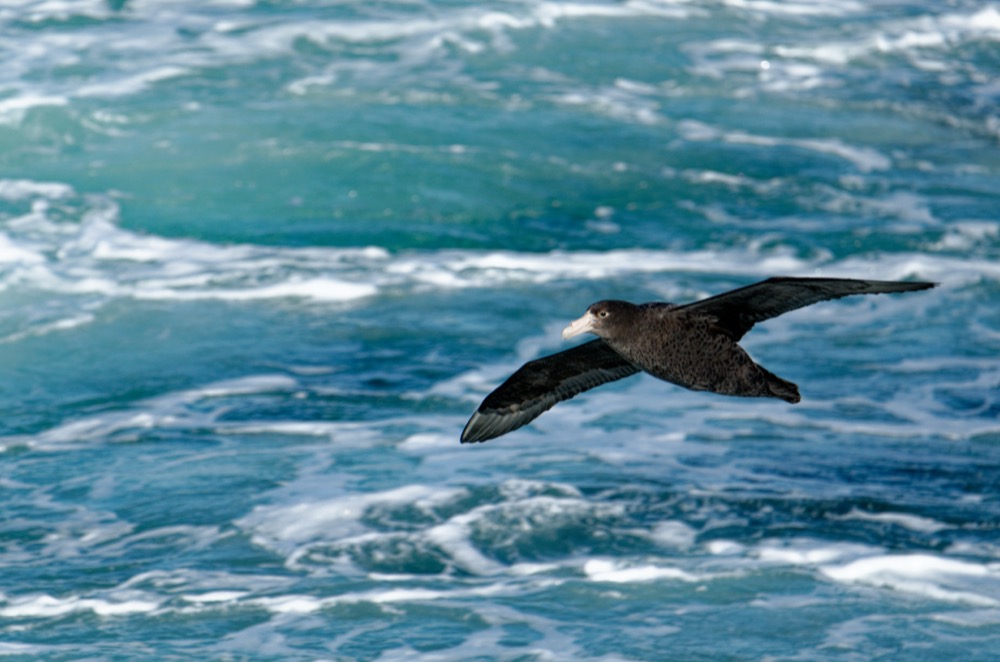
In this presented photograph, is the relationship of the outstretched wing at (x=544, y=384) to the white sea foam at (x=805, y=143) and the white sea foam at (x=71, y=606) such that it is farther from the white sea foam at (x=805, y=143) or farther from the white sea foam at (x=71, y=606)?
the white sea foam at (x=805, y=143)

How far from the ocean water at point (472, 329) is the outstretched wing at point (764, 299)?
2351 mm

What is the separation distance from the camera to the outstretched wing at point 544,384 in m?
7.76

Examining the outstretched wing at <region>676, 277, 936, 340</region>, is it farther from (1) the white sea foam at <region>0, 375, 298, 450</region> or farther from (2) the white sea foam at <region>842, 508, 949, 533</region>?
(1) the white sea foam at <region>0, 375, 298, 450</region>

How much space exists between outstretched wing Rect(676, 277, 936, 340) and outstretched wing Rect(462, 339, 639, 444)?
793mm

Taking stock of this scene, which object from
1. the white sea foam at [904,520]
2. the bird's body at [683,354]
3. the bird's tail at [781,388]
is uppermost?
the bird's body at [683,354]

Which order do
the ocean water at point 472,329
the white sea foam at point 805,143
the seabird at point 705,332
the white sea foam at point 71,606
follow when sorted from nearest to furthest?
1. the seabird at point 705,332
2. the white sea foam at point 71,606
3. the ocean water at point 472,329
4. the white sea foam at point 805,143

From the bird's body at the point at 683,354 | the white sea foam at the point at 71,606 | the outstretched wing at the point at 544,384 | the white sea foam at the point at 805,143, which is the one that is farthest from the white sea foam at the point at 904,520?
the white sea foam at the point at 805,143

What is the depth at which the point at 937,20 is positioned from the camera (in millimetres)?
26797

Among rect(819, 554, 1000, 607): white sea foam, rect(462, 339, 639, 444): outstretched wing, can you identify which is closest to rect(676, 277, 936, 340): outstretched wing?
rect(462, 339, 639, 444): outstretched wing

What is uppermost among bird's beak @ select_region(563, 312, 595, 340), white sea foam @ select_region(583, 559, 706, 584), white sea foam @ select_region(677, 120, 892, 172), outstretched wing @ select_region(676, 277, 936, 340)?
A: white sea foam @ select_region(677, 120, 892, 172)

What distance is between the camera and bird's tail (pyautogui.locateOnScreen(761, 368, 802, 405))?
6.68 metres

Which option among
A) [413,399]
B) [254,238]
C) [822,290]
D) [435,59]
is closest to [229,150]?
[254,238]

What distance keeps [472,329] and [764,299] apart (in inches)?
303

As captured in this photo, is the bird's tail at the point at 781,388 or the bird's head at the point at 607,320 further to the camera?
the bird's head at the point at 607,320
